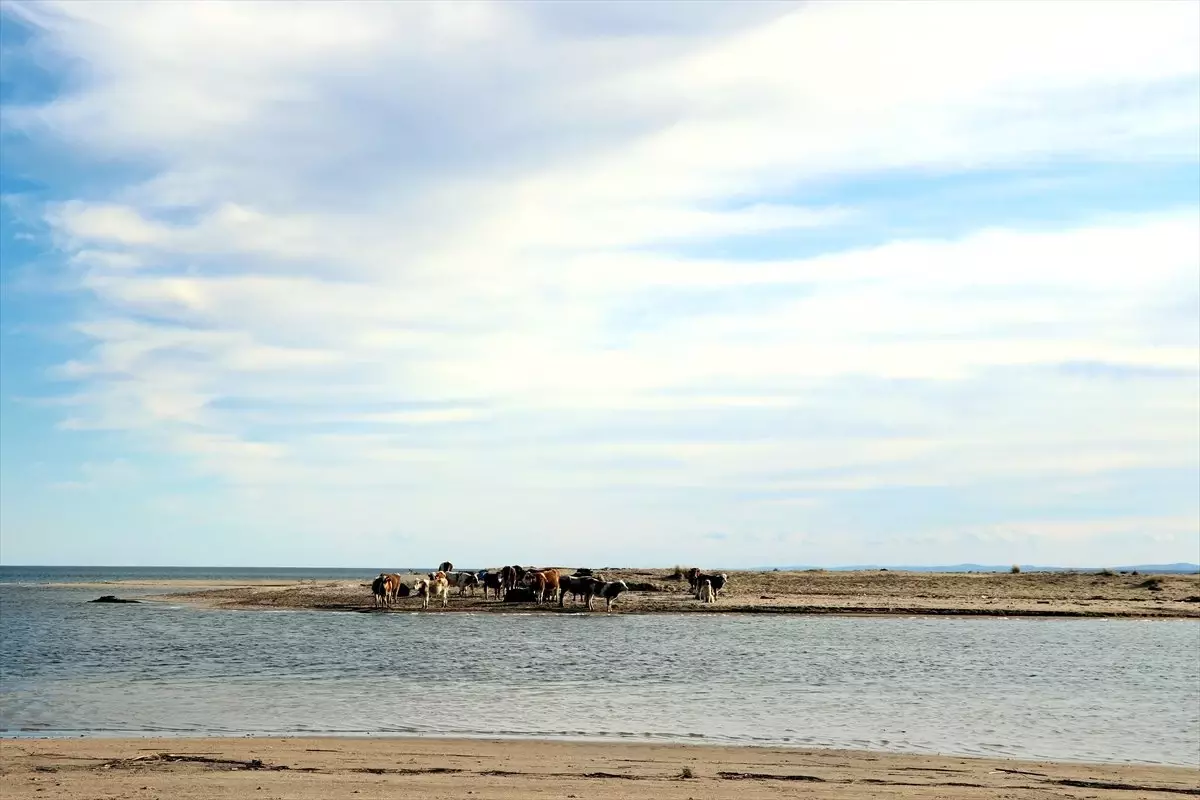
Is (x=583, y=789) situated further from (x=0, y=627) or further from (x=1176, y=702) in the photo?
(x=0, y=627)

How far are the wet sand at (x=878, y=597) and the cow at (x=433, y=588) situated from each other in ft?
1.85

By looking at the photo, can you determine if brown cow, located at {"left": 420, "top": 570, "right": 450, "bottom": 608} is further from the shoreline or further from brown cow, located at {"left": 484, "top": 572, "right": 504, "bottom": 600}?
the shoreline

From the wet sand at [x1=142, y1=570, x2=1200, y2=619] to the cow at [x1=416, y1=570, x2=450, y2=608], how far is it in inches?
22.3

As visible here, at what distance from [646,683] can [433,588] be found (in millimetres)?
31823

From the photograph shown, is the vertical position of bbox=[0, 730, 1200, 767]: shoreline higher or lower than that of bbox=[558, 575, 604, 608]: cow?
lower

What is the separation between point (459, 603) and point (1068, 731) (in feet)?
117

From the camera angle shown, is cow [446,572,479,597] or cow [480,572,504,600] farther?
cow [446,572,479,597]

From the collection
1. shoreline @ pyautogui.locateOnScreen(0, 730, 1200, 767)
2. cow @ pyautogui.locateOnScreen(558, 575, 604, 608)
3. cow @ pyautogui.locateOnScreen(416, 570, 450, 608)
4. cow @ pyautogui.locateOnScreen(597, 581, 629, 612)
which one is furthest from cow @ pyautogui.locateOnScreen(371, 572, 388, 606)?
shoreline @ pyautogui.locateOnScreen(0, 730, 1200, 767)

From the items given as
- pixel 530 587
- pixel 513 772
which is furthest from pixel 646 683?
pixel 530 587

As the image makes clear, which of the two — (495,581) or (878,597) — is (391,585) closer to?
(495,581)

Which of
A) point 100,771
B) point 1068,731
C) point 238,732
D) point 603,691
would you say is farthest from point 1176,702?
point 100,771

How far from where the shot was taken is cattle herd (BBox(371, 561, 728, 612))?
4728 centimetres

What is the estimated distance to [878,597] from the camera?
4928cm

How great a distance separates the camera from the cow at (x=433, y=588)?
163 ft
